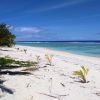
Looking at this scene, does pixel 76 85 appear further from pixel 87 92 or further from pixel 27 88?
pixel 27 88

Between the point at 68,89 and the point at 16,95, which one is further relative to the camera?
the point at 68,89

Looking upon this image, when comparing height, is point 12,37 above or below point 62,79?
above

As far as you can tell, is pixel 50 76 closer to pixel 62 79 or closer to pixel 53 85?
pixel 62 79

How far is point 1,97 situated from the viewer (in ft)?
16.3

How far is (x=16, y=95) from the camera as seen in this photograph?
511cm

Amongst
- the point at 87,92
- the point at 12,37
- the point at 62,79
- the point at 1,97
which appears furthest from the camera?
the point at 12,37

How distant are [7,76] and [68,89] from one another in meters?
2.11

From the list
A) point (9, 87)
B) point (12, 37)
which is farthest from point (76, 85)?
point (12, 37)

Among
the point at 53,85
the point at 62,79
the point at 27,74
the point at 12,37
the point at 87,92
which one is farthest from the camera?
the point at 12,37

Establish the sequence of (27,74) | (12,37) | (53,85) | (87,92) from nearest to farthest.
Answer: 1. (87,92)
2. (53,85)
3. (27,74)
4. (12,37)

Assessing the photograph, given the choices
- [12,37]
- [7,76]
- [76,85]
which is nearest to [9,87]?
[7,76]

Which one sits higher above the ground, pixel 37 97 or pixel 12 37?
pixel 12 37

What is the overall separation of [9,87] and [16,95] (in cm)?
55

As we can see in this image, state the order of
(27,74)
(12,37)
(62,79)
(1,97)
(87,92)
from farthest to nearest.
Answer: (12,37)
(27,74)
(62,79)
(87,92)
(1,97)
